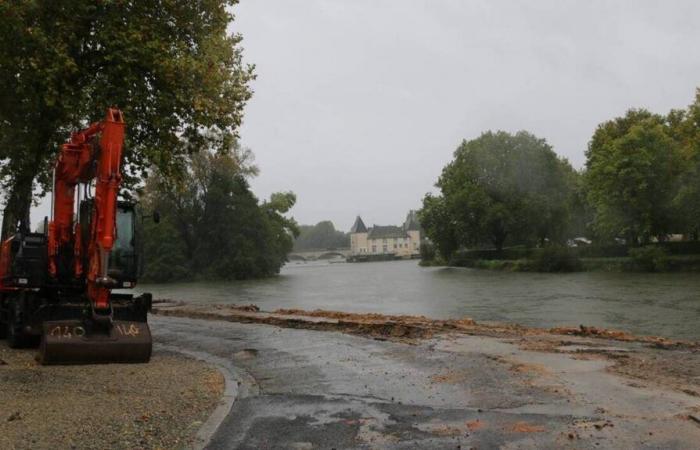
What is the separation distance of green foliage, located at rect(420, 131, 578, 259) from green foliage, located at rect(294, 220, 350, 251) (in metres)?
112

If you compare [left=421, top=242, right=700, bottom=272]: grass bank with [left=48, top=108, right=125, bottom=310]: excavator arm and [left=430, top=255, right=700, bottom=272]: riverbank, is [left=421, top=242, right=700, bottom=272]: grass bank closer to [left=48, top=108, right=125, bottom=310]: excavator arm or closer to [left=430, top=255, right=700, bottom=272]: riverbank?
[left=430, top=255, right=700, bottom=272]: riverbank

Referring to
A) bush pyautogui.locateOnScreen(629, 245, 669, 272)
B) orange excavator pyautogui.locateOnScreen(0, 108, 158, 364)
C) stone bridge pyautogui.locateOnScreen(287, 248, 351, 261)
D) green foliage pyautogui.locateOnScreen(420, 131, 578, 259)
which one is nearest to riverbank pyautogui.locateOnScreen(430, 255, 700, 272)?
bush pyautogui.locateOnScreen(629, 245, 669, 272)

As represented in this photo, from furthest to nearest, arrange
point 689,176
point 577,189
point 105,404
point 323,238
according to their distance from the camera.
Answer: point 323,238 → point 577,189 → point 689,176 → point 105,404

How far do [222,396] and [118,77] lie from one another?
9.71m

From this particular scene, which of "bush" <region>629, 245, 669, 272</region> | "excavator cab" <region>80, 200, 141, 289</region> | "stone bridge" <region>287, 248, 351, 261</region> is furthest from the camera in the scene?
"stone bridge" <region>287, 248, 351, 261</region>

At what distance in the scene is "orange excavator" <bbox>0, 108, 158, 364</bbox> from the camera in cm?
→ 1035

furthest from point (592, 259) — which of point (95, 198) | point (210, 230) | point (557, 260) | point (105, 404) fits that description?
point (105, 404)

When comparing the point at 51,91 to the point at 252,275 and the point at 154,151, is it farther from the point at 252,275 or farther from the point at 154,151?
the point at 252,275

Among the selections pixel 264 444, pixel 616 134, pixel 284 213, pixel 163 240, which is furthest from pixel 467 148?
pixel 264 444

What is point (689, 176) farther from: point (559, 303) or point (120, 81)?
point (120, 81)

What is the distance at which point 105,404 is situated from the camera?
7.50m

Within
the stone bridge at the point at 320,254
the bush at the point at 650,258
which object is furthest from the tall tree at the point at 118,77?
the stone bridge at the point at 320,254

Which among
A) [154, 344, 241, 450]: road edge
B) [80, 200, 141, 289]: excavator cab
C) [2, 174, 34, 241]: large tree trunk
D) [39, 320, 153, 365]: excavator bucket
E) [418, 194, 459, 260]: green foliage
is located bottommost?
[154, 344, 241, 450]: road edge

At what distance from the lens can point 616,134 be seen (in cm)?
6028
